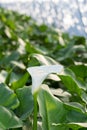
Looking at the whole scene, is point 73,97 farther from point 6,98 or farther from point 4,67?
point 4,67

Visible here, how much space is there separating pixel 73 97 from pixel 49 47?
4.31ft

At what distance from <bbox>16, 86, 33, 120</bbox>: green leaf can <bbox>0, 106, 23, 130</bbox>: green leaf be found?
0.05m

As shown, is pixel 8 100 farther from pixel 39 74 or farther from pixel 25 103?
pixel 39 74

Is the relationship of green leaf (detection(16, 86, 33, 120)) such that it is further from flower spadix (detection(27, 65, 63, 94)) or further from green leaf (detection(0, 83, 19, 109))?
flower spadix (detection(27, 65, 63, 94))

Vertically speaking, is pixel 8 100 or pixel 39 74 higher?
pixel 39 74

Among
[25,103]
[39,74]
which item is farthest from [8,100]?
[39,74]

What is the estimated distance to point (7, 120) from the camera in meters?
0.82

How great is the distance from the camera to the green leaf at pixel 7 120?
805mm

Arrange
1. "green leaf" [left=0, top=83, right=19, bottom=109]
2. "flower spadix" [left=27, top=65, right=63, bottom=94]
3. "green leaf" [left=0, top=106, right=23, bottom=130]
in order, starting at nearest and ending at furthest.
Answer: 1. "flower spadix" [left=27, top=65, right=63, bottom=94]
2. "green leaf" [left=0, top=106, right=23, bottom=130]
3. "green leaf" [left=0, top=83, right=19, bottom=109]

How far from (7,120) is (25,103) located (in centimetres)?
12

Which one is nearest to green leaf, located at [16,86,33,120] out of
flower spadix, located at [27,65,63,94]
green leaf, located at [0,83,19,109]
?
green leaf, located at [0,83,19,109]

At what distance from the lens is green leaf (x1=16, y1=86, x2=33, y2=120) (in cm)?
90

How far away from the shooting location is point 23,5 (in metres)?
6.60

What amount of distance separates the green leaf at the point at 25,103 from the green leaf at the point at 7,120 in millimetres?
53
